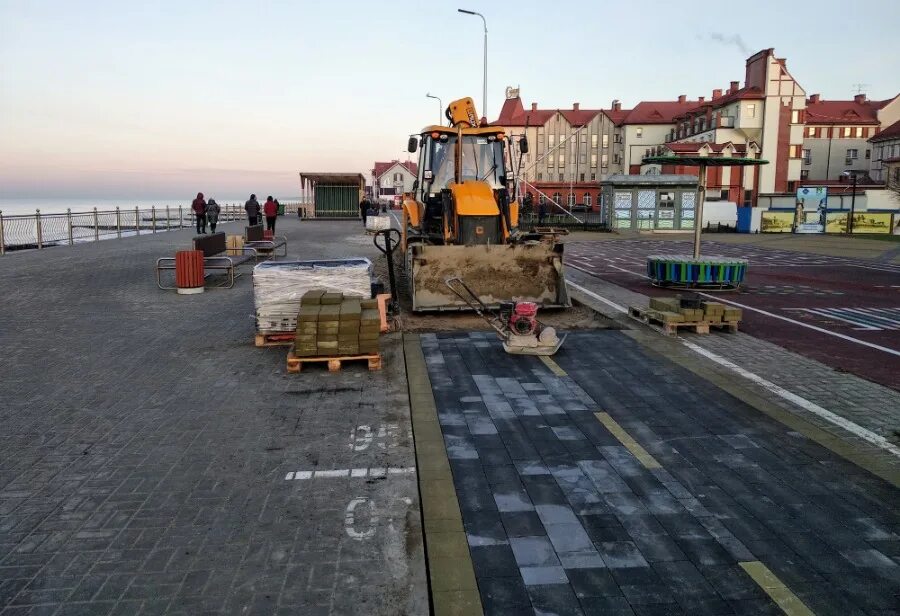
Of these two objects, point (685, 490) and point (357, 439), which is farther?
point (357, 439)

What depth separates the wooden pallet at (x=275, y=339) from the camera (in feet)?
33.1

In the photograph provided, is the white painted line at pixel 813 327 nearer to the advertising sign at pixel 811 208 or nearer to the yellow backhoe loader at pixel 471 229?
the yellow backhoe loader at pixel 471 229

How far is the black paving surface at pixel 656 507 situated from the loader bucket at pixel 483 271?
438cm

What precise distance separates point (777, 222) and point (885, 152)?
3721 cm

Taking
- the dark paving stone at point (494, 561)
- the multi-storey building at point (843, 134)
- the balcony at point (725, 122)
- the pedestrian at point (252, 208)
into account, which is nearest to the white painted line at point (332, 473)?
the dark paving stone at point (494, 561)

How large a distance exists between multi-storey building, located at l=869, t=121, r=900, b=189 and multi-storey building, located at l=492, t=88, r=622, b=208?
26.9m

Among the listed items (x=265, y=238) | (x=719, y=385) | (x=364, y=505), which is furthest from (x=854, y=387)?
(x=265, y=238)

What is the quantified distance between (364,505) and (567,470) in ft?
5.86

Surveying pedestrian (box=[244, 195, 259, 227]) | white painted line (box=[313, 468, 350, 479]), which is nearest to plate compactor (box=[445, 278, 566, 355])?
white painted line (box=[313, 468, 350, 479])

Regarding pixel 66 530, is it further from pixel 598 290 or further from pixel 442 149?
pixel 598 290

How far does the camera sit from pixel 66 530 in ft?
15.4

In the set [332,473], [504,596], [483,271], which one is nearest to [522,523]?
[504,596]

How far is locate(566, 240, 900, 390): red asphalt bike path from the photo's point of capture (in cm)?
998

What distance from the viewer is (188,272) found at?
1484 centimetres
